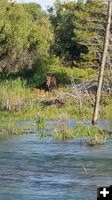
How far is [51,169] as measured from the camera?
15.8 meters

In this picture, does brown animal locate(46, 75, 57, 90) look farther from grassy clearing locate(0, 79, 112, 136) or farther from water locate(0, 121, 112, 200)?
water locate(0, 121, 112, 200)

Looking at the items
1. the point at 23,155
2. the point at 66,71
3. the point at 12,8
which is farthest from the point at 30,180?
the point at 12,8

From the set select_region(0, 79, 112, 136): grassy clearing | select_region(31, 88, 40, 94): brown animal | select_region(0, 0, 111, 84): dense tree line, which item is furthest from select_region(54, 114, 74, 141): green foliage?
select_region(0, 0, 111, 84): dense tree line

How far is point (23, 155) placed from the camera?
734 inches

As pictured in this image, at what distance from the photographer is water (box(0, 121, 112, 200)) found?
12664 millimetres

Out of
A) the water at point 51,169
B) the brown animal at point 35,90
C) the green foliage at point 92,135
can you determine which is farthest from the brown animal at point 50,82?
the water at point 51,169

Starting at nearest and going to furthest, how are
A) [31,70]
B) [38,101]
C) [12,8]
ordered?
[38,101] < [31,70] < [12,8]

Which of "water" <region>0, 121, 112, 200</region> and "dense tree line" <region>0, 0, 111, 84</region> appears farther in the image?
"dense tree line" <region>0, 0, 111, 84</region>

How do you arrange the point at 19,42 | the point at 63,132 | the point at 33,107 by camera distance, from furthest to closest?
the point at 19,42 → the point at 33,107 → the point at 63,132

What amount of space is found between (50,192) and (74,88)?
19.8m

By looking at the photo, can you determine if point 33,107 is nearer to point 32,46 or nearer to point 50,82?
point 50,82

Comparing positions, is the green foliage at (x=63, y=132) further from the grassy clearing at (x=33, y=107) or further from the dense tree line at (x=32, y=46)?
the dense tree line at (x=32, y=46)

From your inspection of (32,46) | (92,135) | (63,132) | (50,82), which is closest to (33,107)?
(63,132)

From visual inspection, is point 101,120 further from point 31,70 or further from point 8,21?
point 8,21
